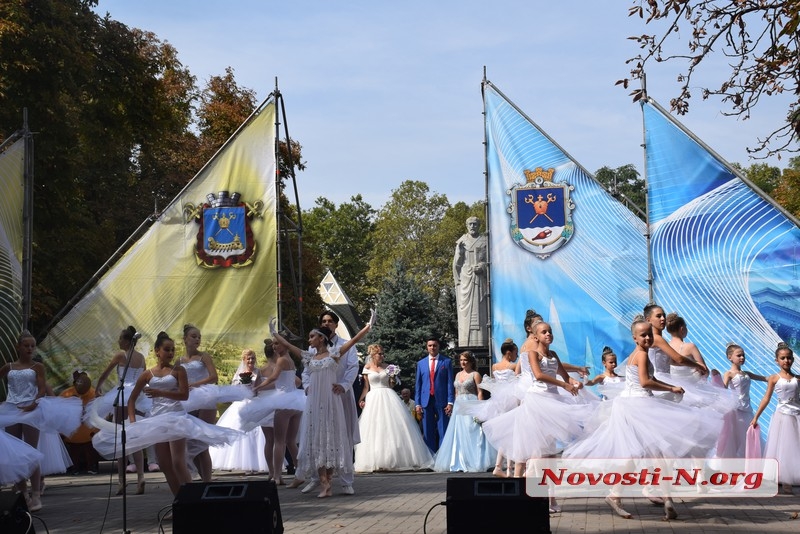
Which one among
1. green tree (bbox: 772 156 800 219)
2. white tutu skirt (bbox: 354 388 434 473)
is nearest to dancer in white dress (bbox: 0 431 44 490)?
white tutu skirt (bbox: 354 388 434 473)

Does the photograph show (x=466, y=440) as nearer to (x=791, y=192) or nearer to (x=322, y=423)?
(x=322, y=423)

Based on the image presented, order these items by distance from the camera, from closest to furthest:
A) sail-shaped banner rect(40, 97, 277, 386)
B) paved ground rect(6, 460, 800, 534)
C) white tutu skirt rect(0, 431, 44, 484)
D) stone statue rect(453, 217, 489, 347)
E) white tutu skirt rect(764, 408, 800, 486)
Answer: paved ground rect(6, 460, 800, 534)
white tutu skirt rect(0, 431, 44, 484)
white tutu skirt rect(764, 408, 800, 486)
sail-shaped banner rect(40, 97, 277, 386)
stone statue rect(453, 217, 489, 347)

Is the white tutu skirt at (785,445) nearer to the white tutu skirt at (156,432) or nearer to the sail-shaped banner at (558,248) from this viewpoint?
the sail-shaped banner at (558,248)

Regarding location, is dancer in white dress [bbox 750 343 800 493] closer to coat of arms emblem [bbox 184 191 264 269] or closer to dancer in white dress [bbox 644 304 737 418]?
dancer in white dress [bbox 644 304 737 418]

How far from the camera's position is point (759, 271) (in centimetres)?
1939

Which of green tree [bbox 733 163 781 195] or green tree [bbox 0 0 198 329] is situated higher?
green tree [bbox 733 163 781 195]

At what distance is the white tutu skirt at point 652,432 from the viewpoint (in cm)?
1080

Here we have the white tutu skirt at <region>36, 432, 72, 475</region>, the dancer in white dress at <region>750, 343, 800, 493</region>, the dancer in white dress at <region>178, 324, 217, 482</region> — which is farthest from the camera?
the white tutu skirt at <region>36, 432, 72, 475</region>

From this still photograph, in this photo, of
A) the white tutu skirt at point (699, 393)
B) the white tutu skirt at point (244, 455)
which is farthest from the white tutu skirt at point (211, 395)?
the white tutu skirt at point (699, 393)

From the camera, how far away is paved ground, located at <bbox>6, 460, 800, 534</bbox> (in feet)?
30.0

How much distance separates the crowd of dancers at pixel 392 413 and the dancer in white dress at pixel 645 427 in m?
0.01

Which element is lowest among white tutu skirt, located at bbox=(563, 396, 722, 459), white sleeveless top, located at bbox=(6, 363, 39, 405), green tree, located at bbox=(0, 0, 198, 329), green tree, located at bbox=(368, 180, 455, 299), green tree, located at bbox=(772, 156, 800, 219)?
white tutu skirt, located at bbox=(563, 396, 722, 459)

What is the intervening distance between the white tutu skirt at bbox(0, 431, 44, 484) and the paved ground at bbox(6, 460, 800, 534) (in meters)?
0.36

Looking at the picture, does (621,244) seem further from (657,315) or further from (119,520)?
(119,520)
